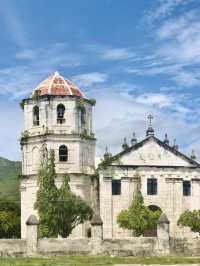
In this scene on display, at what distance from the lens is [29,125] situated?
74.4 m

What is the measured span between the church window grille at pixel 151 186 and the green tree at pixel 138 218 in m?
2.54

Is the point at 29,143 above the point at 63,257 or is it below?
above

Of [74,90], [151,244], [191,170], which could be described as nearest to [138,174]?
[191,170]

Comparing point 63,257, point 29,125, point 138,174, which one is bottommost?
point 63,257

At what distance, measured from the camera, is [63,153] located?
7325 cm

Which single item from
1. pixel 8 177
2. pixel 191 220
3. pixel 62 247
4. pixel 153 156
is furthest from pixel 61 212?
pixel 8 177

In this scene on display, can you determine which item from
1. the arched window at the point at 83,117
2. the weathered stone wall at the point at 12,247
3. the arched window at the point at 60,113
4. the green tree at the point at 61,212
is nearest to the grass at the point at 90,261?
the weathered stone wall at the point at 12,247

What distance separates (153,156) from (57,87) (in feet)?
36.3

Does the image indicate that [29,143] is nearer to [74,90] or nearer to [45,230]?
[74,90]

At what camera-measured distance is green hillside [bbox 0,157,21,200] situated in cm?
12557

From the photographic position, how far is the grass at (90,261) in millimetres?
51500

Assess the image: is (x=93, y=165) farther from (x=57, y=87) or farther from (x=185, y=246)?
(x=185, y=246)

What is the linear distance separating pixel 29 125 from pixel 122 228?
13.0 metres

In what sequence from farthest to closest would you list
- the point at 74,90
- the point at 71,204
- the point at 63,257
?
1. the point at 74,90
2. the point at 71,204
3. the point at 63,257
